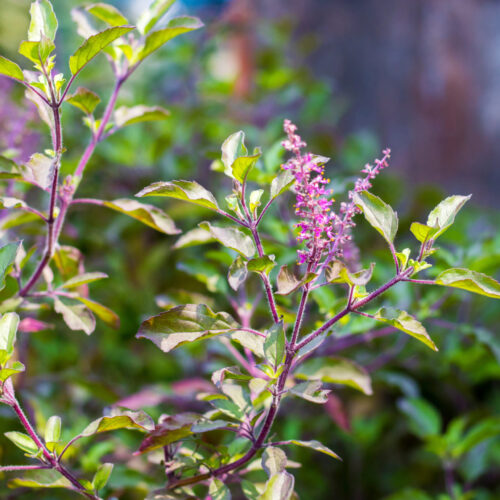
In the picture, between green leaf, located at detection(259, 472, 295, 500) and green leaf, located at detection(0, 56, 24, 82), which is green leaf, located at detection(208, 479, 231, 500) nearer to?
green leaf, located at detection(259, 472, 295, 500)

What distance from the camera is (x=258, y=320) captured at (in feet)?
5.54

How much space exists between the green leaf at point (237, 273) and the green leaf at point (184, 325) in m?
0.04

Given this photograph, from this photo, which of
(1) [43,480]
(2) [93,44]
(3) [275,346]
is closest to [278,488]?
(3) [275,346]

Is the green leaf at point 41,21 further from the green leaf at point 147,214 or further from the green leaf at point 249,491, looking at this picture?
the green leaf at point 249,491

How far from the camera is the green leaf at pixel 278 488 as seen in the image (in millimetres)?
576

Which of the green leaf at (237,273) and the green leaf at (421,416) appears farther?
the green leaf at (421,416)

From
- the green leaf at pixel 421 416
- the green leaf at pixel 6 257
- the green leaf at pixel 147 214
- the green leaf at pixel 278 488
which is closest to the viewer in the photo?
the green leaf at pixel 278 488

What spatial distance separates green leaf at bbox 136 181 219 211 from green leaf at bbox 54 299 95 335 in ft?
0.86

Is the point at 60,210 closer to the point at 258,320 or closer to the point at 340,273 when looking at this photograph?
the point at 340,273

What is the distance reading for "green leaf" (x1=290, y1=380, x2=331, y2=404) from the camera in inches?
24.2

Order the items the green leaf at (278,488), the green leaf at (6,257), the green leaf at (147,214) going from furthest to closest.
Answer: the green leaf at (147,214) → the green leaf at (6,257) → the green leaf at (278,488)

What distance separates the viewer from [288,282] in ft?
2.00

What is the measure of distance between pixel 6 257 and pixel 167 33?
406 mm

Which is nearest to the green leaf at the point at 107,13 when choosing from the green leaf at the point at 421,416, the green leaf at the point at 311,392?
the green leaf at the point at 311,392
